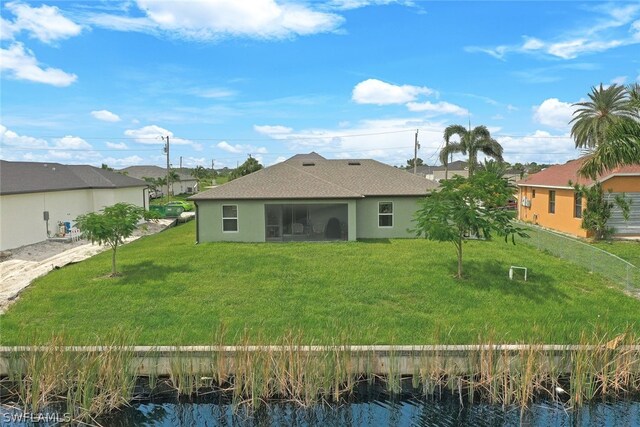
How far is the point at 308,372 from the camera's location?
7879 millimetres

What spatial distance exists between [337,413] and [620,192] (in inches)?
866

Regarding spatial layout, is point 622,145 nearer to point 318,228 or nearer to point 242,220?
point 318,228

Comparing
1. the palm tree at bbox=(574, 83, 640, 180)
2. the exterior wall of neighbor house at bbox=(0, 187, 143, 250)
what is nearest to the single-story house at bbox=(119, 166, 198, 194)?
the exterior wall of neighbor house at bbox=(0, 187, 143, 250)

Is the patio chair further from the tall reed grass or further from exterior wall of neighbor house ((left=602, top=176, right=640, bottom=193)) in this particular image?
exterior wall of neighbor house ((left=602, top=176, right=640, bottom=193))

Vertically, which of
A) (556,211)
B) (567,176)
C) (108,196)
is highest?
(567,176)

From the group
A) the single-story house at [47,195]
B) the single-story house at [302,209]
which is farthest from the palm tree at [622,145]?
the single-story house at [47,195]

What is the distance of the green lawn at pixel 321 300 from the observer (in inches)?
390

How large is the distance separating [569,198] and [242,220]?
1814 cm

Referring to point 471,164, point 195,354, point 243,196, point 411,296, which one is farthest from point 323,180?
point 471,164

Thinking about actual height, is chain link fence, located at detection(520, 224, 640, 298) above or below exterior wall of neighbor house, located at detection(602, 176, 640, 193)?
below

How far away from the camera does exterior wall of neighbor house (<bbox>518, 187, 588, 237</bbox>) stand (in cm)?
2433

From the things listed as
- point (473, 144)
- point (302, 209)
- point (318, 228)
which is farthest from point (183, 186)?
point (318, 228)

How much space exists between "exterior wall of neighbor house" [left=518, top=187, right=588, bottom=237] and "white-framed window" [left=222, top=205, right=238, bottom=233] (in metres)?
17.7

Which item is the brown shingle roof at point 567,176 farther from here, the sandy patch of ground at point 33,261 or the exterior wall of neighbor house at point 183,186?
the exterior wall of neighbor house at point 183,186
